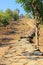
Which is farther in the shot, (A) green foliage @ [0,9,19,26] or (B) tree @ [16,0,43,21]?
(A) green foliage @ [0,9,19,26]

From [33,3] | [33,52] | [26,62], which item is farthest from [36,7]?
[26,62]

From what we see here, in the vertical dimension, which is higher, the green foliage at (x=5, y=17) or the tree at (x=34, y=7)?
the tree at (x=34, y=7)

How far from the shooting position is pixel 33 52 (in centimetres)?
2231

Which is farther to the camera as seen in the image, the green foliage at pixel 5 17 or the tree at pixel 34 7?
the green foliage at pixel 5 17

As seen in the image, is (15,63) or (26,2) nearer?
(15,63)

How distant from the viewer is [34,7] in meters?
26.8

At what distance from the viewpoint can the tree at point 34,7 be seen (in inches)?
1048

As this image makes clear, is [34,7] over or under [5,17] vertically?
over

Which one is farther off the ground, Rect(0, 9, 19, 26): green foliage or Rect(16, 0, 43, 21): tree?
Rect(16, 0, 43, 21): tree

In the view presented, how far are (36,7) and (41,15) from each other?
1365mm

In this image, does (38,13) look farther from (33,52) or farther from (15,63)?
(15,63)

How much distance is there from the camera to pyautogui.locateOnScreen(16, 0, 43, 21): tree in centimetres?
2662

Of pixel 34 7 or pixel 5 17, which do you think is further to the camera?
pixel 5 17

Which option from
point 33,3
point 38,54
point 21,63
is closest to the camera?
point 21,63
